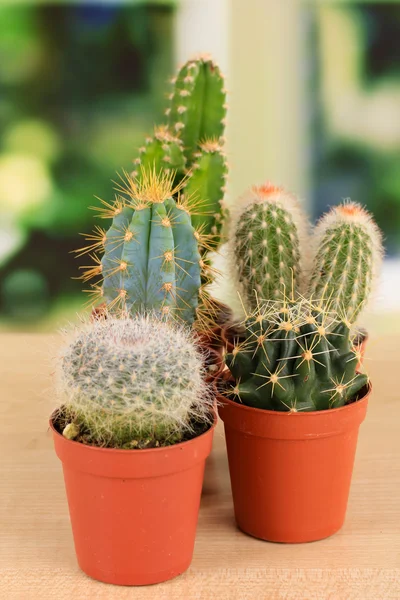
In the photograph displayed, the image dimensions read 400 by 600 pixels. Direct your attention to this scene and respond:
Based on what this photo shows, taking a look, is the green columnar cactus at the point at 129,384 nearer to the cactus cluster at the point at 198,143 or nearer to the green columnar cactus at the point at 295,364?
the green columnar cactus at the point at 295,364

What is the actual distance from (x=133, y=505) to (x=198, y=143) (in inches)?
25.6

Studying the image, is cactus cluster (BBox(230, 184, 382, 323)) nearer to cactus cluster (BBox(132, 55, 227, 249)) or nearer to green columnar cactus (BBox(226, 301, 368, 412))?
cactus cluster (BBox(132, 55, 227, 249))

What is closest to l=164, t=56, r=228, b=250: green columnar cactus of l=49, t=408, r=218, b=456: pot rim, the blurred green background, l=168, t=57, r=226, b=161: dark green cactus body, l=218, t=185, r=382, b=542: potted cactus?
l=168, t=57, r=226, b=161: dark green cactus body

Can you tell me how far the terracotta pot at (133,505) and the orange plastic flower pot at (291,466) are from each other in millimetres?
81

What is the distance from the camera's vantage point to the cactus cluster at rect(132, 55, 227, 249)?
117cm

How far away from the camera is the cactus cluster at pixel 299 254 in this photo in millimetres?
1108

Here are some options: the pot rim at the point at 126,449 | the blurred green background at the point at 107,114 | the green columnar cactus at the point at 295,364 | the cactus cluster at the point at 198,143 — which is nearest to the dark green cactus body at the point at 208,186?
the cactus cluster at the point at 198,143

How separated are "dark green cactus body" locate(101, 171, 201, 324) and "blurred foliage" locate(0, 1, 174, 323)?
193 centimetres

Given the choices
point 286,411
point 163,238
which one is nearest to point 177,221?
point 163,238

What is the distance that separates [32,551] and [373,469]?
500mm

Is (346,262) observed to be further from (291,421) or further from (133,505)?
(133,505)

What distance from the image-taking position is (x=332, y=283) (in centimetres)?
111

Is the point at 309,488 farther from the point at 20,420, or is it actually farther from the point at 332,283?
the point at 20,420

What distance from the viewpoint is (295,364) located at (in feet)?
2.84
